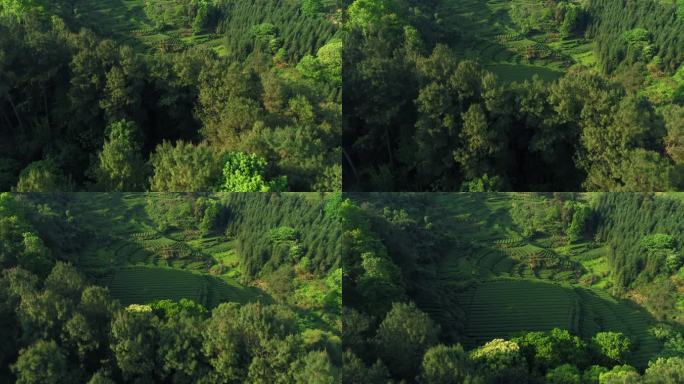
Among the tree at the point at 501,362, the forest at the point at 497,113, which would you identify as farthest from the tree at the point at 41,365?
the tree at the point at 501,362

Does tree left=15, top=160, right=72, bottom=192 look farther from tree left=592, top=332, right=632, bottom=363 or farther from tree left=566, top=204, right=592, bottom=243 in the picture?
tree left=592, top=332, right=632, bottom=363

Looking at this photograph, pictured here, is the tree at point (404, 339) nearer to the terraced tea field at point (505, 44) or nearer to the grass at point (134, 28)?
the terraced tea field at point (505, 44)

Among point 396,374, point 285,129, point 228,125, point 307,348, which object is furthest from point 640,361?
point 228,125

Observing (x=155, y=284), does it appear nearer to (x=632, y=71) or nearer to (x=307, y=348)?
(x=307, y=348)

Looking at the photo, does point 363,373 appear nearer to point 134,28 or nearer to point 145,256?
point 145,256

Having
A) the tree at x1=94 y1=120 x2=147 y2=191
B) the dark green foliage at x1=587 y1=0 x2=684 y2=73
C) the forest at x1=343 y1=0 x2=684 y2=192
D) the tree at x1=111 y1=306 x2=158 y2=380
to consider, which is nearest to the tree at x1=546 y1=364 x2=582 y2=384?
the forest at x1=343 y1=0 x2=684 y2=192

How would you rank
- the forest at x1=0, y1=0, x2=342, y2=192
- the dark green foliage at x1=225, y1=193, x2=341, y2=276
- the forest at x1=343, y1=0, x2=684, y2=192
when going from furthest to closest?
the forest at x1=0, y1=0, x2=342, y2=192, the forest at x1=343, y1=0, x2=684, y2=192, the dark green foliage at x1=225, y1=193, x2=341, y2=276

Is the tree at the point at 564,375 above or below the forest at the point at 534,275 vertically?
below
